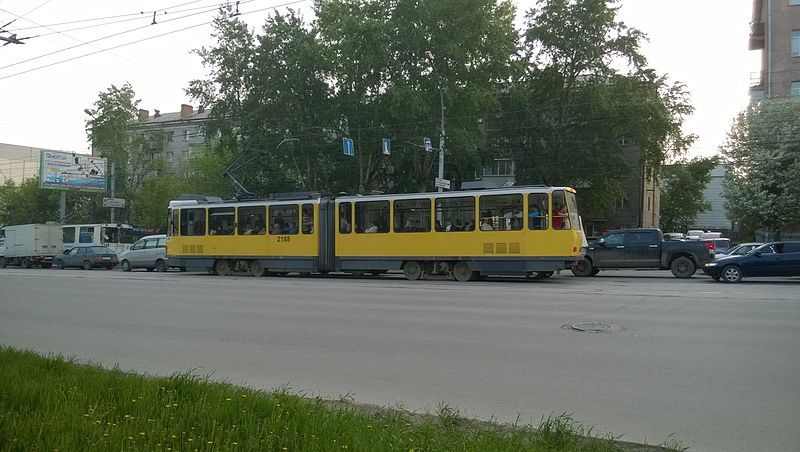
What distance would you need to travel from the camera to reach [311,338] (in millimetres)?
9555

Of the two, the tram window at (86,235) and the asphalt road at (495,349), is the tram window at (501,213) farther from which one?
the tram window at (86,235)

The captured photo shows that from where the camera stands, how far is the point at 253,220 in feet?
81.7

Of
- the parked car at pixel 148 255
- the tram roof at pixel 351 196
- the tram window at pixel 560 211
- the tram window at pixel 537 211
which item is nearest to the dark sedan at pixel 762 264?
the tram window at pixel 560 211

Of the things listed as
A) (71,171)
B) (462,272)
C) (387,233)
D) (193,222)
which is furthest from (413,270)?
(71,171)

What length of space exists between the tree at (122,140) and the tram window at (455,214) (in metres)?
41.8

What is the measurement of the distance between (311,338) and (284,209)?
15.1 meters

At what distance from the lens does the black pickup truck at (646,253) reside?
22188 mm

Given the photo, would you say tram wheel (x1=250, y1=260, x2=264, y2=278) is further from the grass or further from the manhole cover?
the grass

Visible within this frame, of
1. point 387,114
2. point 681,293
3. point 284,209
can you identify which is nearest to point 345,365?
point 681,293

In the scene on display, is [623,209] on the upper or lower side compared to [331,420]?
upper

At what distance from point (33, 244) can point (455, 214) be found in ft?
105

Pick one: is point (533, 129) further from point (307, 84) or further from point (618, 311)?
point (618, 311)

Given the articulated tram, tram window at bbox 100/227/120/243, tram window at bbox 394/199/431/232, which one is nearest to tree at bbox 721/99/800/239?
the articulated tram

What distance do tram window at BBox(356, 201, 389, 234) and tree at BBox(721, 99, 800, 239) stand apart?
24067 millimetres
